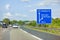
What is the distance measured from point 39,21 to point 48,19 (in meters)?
1.98

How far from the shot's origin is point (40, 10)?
1729 inches

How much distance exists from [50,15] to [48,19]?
37.4 inches

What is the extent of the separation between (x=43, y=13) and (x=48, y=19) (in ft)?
6.17

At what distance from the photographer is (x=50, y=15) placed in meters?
44.4

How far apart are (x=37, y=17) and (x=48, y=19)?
Result: 2.55 metres

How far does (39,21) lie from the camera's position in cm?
4484

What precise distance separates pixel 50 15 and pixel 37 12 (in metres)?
2.88

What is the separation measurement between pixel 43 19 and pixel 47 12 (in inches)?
68.3

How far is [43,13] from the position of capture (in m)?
43.6

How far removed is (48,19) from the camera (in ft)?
146

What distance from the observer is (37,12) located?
144 feet

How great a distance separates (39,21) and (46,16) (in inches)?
78.2

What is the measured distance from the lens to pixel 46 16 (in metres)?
44.0

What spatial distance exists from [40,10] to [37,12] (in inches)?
29.8
